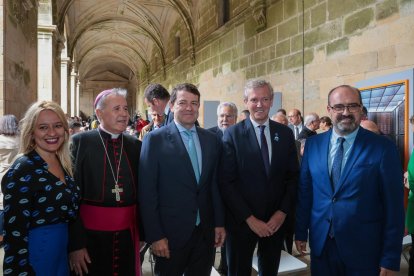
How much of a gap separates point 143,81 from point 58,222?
2514 centimetres

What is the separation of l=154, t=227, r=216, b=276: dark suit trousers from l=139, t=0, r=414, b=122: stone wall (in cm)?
380

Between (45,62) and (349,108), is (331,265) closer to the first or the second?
(349,108)

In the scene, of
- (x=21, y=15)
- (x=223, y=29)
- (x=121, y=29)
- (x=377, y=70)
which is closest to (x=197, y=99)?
(x=377, y=70)

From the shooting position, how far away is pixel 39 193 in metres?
1.83

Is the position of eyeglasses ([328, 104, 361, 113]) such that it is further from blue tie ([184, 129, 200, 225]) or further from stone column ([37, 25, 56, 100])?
stone column ([37, 25, 56, 100])

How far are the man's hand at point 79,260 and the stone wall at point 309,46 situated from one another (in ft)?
14.5

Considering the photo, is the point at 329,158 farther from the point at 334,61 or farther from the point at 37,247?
the point at 334,61

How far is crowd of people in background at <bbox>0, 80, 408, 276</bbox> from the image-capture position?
6.21 feet

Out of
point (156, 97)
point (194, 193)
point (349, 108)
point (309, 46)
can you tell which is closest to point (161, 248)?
point (194, 193)

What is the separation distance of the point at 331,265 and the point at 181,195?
99 centimetres

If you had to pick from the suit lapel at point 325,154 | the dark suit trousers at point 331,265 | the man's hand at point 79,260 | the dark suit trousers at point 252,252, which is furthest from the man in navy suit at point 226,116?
the man's hand at point 79,260

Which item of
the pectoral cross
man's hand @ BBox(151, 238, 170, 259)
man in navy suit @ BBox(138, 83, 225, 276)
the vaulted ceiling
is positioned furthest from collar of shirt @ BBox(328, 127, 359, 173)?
the vaulted ceiling

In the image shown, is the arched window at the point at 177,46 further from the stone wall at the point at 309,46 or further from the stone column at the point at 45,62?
the stone column at the point at 45,62

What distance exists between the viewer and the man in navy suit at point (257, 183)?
2.36 metres
